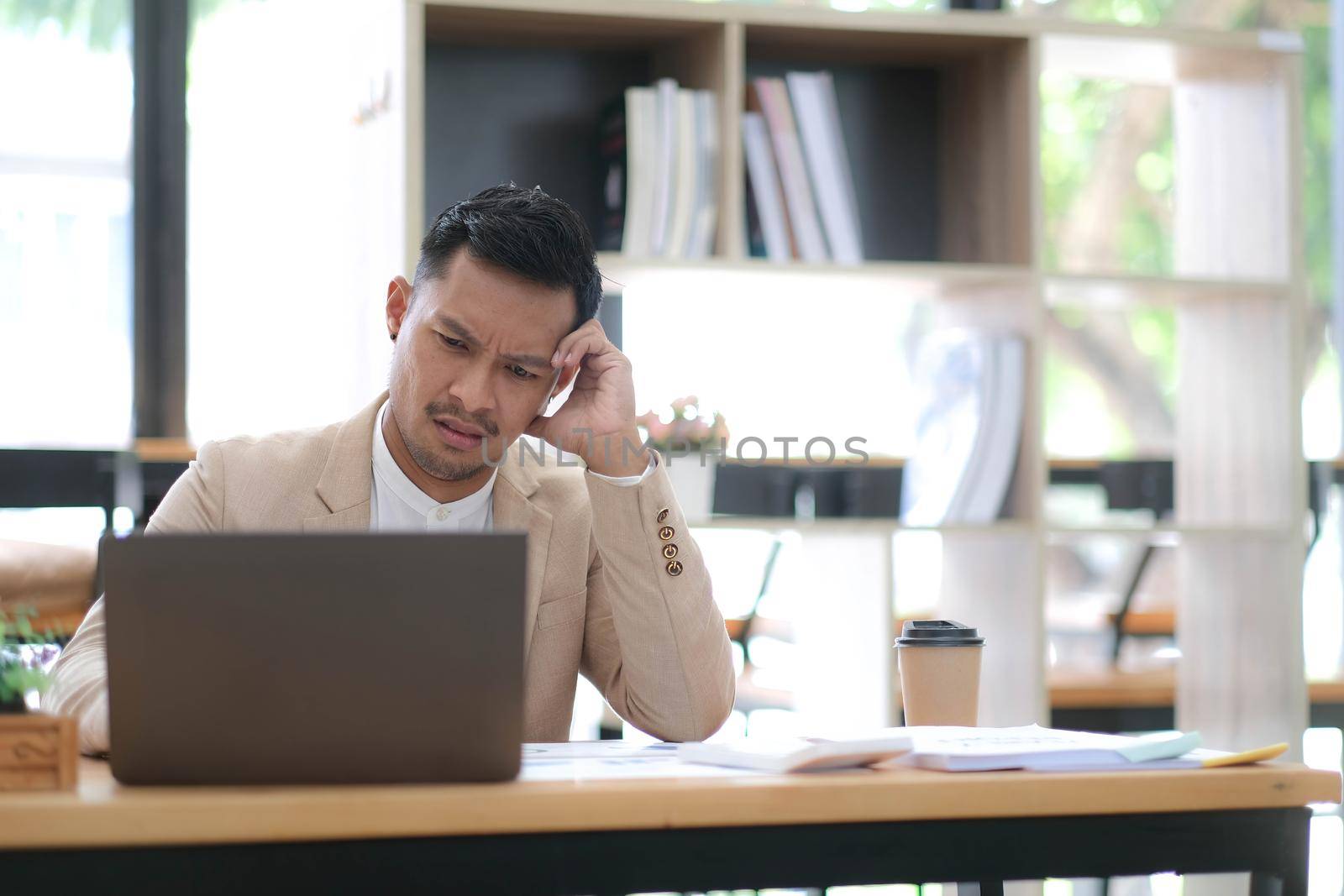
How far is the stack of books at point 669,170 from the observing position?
2408 mm

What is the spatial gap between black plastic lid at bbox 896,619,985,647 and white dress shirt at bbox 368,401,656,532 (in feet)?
1.79

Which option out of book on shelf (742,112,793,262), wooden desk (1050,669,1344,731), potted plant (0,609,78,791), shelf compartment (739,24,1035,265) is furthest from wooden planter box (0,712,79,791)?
wooden desk (1050,669,1344,731)

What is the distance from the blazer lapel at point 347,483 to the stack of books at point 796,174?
3.36 ft

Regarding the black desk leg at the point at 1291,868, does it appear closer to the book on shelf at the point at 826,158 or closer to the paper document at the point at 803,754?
the paper document at the point at 803,754

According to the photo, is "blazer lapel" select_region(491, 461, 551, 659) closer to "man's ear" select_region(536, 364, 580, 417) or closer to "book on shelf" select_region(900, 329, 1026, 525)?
"man's ear" select_region(536, 364, 580, 417)

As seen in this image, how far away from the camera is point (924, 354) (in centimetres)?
272

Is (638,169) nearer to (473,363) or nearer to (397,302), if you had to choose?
(397,302)

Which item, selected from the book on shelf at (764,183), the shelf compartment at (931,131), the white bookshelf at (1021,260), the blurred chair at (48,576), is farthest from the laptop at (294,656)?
the shelf compartment at (931,131)

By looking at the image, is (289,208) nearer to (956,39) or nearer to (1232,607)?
(956,39)

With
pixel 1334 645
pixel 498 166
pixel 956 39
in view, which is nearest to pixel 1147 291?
pixel 956 39

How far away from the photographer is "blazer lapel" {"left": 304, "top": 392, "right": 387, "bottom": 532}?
159cm

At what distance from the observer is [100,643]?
138 centimetres

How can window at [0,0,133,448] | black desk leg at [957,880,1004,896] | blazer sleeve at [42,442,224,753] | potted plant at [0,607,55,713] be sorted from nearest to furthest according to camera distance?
potted plant at [0,607,55,713], blazer sleeve at [42,442,224,753], black desk leg at [957,880,1004,896], window at [0,0,133,448]

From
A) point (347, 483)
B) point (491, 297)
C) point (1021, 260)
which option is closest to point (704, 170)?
point (1021, 260)
